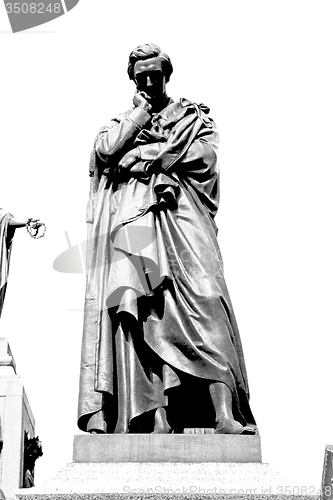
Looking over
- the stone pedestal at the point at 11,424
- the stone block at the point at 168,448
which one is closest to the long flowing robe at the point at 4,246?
the stone pedestal at the point at 11,424

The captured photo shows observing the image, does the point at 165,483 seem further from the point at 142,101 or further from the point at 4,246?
the point at 4,246

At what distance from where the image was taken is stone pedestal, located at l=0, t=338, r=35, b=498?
12.2m

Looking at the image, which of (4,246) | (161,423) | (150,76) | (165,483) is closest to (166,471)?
(165,483)

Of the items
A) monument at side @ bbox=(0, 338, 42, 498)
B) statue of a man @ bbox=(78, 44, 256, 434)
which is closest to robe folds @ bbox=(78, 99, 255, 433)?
statue of a man @ bbox=(78, 44, 256, 434)

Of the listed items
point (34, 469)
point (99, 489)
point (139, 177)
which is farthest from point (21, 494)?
point (34, 469)

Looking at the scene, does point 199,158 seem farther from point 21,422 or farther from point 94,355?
point 21,422

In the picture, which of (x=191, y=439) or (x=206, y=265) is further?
(x=206, y=265)

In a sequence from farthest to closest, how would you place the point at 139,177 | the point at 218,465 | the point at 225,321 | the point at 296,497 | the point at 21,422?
the point at 21,422 → the point at 139,177 → the point at 225,321 → the point at 218,465 → the point at 296,497

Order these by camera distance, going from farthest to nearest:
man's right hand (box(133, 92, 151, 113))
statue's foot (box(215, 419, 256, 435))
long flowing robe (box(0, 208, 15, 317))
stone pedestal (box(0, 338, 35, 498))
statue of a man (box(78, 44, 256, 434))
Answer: long flowing robe (box(0, 208, 15, 317)) < stone pedestal (box(0, 338, 35, 498)) < man's right hand (box(133, 92, 151, 113)) < statue of a man (box(78, 44, 256, 434)) < statue's foot (box(215, 419, 256, 435))

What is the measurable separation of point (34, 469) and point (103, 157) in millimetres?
8890

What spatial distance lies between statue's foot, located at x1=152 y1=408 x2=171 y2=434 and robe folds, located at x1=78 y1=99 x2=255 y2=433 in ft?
0.21

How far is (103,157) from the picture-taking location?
7613mm

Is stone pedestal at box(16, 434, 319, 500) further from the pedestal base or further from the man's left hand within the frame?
the man's left hand

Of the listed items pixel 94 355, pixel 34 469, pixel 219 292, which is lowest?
pixel 34 469
